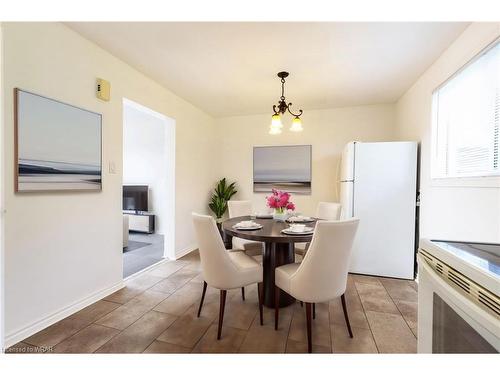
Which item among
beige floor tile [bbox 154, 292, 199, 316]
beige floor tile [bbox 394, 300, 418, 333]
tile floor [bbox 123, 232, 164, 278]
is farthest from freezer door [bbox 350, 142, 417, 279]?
tile floor [bbox 123, 232, 164, 278]

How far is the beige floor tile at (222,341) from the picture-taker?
1543 mm

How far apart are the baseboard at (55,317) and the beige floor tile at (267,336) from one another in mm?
1495

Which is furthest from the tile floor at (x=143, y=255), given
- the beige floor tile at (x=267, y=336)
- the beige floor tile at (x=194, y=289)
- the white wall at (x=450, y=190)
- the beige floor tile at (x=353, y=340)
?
the white wall at (x=450, y=190)

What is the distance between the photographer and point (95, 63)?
84.8 inches

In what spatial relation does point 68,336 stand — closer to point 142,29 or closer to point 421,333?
point 421,333

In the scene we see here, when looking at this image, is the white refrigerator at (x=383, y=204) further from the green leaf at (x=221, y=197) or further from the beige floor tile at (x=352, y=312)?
the green leaf at (x=221, y=197)

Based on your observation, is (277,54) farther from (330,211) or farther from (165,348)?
(165,348)

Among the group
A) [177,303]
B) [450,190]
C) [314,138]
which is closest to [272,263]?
[177,303]

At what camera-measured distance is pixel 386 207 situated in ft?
9.14

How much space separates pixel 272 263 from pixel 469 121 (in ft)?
6.81

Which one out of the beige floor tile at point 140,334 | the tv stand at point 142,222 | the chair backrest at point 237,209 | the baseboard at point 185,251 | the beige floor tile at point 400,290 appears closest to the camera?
the beige floor tile at point 140,334

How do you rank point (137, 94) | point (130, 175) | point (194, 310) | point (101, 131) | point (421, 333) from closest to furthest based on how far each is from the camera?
point (421, 333) < point (194, 310) < point (101, 131) < point (137, 94) < point (130, 175)
